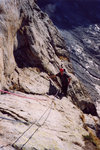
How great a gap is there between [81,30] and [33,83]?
34751mm

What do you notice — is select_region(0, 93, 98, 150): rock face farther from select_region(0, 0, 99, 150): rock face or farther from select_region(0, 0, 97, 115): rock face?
select_region(0, 0, 97, 115): rock face

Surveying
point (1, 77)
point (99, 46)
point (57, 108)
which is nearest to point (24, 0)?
point (1, 77)

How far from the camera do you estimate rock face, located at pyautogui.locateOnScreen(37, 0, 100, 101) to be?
32.3 metres

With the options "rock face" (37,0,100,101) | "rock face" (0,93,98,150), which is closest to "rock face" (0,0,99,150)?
"rock face" (0,93,98,150)

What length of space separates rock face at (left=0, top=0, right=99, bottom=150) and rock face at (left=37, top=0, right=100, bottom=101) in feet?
47.6

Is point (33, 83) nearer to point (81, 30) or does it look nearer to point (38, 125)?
point (38, 125)

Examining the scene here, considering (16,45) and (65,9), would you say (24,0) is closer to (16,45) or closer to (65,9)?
(16,45)

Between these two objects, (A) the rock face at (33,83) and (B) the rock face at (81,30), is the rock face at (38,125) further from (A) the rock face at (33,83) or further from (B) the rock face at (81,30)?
(B) the rock face at (81,30)

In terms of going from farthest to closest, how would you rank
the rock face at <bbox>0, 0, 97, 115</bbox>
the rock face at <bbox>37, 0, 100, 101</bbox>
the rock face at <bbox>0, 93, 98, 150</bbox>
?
the rock face at <bbox>37, 0, 100, 101</bbox>
the rock face at <bbox>0, 0, 97, 115</bbox>
the rock face at <bbox>0, 93, 98, 150</bbox>

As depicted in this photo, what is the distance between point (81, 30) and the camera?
140 ft

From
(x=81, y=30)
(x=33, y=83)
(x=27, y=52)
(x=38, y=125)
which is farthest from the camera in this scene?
(x=81, y=30)

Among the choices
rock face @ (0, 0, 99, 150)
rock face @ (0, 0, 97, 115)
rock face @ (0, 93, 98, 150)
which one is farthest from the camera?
rock face @ (0, 0, 97, 115)

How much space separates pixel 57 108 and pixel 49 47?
5.39 meters

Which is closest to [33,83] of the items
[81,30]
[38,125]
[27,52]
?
[27,52]
